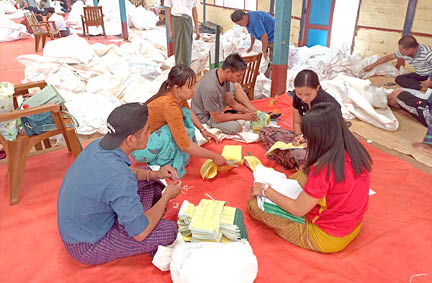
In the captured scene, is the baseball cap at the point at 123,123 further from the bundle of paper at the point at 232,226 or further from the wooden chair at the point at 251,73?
the wooden chair at the point at 251,73

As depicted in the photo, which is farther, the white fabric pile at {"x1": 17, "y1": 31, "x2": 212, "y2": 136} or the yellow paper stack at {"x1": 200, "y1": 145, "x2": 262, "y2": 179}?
the white fabric pile at {"x1": 17, "y1": 31, "x2": 212, "y2": 136}

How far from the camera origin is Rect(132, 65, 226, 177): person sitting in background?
2.31 metres

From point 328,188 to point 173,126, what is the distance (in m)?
1.21

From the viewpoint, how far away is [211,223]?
66.7 inches

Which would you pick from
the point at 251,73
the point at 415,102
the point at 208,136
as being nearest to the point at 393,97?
the point at 415,102

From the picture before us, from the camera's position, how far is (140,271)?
5.72 ft

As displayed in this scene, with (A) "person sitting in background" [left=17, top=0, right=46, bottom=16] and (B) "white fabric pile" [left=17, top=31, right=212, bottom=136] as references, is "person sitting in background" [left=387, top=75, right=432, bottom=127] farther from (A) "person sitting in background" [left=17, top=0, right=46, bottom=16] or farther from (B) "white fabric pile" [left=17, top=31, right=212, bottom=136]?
(A) "person sitting in background" [left=17, top=0, right=46, bottom=16]

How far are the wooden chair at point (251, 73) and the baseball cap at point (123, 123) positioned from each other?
2.42m

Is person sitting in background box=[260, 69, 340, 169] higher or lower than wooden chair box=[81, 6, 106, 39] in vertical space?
lower

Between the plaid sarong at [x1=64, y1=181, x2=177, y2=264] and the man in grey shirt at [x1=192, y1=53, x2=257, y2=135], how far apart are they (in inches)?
57.8

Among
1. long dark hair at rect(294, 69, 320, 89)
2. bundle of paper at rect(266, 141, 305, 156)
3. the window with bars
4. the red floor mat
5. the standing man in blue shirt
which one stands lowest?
the red floor mat

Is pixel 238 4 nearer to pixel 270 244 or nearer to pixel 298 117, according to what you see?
pixel 298 117

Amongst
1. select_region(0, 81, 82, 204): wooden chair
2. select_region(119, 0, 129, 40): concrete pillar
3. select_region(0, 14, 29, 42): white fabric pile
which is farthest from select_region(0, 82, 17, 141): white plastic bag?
select_region(0, 14, 29, 42): white fabric pile

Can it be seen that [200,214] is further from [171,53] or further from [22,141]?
[171,53]
